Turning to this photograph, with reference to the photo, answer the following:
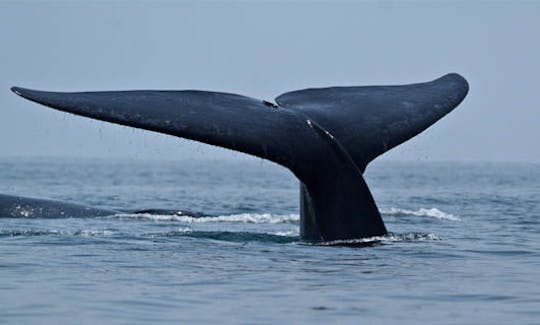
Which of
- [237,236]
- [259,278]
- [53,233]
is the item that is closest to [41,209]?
[53,233]

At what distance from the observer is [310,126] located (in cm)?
1054

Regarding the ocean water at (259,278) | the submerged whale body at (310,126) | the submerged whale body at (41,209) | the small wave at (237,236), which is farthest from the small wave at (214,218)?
the submerged whale body at (310,126)

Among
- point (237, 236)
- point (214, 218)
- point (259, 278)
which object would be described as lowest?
point (259, 278)

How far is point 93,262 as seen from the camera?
11.2m

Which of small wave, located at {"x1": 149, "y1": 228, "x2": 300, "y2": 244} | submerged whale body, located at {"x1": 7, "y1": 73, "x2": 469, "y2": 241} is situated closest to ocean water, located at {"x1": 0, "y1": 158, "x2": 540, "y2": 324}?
small wave, located at {"x1": 149, "y1": 228, "x2": 300, "y2": 244}

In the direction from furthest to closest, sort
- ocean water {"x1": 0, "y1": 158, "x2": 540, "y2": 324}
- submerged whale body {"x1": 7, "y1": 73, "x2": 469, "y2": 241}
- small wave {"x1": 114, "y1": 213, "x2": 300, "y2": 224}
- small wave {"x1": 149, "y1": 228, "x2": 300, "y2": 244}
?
small wave {"x1": 114, "y1": 213, "x2": 300, "y2": 224} → small wave {"x1": 149, "y1": 228, "x2": 300, "y2": 244} → submerged whale body {"x1": 7, "y1": 73, "x2": 469, "y2": 241} → ocean water {"x1": 0, "y1": 158, "x2": 540, "y2": 324}

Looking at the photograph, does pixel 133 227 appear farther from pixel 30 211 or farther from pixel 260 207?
pixel 260 207

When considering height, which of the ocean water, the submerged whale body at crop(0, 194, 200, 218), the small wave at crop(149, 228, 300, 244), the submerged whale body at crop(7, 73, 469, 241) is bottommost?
the ocean water

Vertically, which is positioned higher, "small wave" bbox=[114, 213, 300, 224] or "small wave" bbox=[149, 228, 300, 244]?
"small wave" bbox=[114, 213, 300, 224]

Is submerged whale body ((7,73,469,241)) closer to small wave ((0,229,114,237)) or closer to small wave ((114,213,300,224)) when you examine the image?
small wave ((0,229,114,237))

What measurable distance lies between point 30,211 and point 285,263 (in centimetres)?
740

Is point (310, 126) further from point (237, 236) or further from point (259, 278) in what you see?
point (237, 236)

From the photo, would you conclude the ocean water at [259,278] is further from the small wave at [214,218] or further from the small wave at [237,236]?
the small wave at [214,218]

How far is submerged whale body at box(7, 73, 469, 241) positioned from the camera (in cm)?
990
